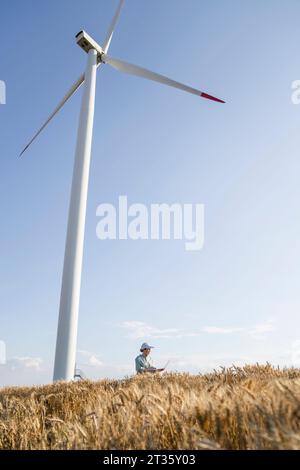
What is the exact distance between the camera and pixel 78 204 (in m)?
15.2

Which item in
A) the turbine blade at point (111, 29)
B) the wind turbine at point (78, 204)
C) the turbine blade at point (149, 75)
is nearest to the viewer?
the wind turbine at point (78, 204)

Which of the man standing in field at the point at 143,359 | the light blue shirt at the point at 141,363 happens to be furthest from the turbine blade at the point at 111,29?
the light blue shirt at the point at 141,363

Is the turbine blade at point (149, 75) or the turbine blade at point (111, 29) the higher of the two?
the turbine blade at point (111, 29)

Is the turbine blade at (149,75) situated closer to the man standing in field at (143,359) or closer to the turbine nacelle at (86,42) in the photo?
the turbine nacelle at (86,42)

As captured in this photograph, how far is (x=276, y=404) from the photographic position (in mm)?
2104

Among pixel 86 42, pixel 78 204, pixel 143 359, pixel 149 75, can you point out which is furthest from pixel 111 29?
pixel 143 359

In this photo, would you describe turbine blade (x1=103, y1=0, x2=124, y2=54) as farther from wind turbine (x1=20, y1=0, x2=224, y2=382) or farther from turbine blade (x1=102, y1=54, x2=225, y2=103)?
turbine blade (x1=102, y1=54, x2=225, y2=103)

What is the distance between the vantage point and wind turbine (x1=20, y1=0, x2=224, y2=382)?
1338cm

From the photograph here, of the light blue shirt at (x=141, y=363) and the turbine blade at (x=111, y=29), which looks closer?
the light blue shirt at (x=141, y=363)

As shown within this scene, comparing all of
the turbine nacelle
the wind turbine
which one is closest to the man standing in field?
the wind turbine

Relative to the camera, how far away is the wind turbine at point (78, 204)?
13375 millimetres

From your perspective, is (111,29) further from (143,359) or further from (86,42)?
(143,359)
